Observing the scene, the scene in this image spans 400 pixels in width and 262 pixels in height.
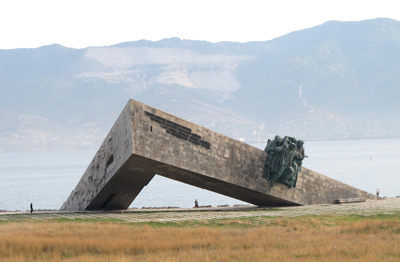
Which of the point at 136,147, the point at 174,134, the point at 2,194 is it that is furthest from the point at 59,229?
the point at 2,194

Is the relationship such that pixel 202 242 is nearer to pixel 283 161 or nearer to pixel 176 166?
pixel 176 166

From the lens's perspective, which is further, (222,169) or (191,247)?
(222,169)

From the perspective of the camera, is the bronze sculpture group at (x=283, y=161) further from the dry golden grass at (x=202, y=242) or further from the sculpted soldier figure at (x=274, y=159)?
the dry golden grass at (x=202, y=242)

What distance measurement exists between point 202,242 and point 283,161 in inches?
550

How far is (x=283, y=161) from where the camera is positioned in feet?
110

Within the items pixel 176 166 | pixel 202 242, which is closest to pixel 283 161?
pixel 176 166

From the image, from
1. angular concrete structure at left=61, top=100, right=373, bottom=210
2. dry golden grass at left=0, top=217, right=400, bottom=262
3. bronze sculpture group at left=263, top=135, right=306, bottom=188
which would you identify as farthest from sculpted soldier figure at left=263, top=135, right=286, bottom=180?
dry golden grass at left=0, top=217, right=400, bottom=262

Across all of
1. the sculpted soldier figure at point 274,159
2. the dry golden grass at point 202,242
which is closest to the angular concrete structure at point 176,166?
the sculpted soldier figure at point 274,159

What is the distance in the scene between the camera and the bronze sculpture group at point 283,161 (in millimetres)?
33562

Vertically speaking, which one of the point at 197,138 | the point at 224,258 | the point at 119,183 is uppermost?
the point at 197,138

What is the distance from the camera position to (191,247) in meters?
19.7

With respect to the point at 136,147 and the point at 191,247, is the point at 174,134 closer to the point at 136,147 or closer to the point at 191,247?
the point at 136,147

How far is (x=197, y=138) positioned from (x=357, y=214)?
330 inches

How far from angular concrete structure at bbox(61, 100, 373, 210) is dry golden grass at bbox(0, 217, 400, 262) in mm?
6351
